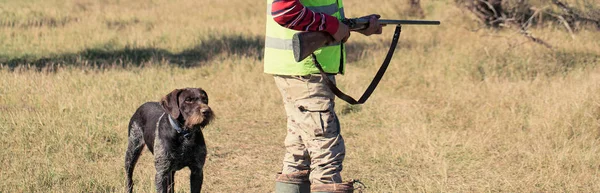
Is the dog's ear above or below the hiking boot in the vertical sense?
above

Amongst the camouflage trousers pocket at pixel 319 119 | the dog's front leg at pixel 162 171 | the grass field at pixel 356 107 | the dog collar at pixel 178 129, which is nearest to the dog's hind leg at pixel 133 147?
the grass field at pixel 356 107

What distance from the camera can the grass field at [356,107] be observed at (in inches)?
240

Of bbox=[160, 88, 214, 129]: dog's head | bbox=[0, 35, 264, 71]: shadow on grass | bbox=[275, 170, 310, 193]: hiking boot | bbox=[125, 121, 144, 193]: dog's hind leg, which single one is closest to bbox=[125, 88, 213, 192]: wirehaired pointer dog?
bbox=[160, 88, 214, 129]: dog's head

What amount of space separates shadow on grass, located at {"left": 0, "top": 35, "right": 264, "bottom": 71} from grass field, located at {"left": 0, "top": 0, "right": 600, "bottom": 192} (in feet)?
0.12

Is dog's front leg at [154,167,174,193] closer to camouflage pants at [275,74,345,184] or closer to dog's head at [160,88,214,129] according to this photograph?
dog's head at [160,88,214,129]

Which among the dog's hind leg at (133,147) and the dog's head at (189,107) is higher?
the dog's head at (189,107)

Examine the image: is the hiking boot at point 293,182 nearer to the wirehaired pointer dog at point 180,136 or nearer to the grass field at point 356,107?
the wirehaired pointer dog at point 180,136

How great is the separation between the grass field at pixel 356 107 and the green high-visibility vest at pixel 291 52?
1.71 m

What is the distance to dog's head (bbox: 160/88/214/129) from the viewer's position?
190 inches

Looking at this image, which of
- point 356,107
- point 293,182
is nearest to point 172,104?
point 293,182

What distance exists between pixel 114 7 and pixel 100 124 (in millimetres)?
11720

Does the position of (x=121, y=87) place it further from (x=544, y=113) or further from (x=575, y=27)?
(x=575, y=27)

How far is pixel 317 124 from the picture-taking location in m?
4.03

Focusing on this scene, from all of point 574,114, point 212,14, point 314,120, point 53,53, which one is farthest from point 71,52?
point 314,120
